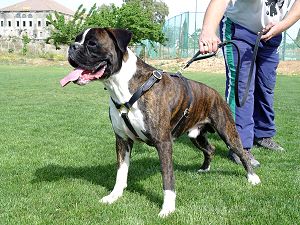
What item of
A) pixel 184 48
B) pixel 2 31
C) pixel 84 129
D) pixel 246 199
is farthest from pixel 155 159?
pixel 2 31

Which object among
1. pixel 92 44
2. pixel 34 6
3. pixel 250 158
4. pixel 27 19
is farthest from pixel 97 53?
pixel 34 6

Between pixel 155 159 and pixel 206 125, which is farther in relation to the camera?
pixel 155 159

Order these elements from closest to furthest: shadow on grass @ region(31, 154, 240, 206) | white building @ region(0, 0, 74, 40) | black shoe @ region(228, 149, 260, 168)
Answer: shadow on grass @ region(31, 154, 240, 206) → black shoe @ region(228, 149, 260, 168) → white building @ region(0, 0, 74, 40)

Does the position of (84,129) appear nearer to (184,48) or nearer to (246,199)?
(246,199)

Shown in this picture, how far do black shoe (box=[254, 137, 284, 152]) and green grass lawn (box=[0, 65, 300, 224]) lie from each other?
0.67 feet

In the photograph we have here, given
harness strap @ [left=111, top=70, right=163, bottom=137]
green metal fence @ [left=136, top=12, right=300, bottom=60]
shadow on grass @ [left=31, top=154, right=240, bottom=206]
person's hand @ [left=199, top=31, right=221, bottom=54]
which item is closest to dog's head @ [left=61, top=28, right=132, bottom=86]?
harness strap @ [left=111, top=70, right=163, bottom=137]

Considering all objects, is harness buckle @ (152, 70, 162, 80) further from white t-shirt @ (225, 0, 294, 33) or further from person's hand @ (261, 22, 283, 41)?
white t-shirt @ (225, 0, 294, 33)

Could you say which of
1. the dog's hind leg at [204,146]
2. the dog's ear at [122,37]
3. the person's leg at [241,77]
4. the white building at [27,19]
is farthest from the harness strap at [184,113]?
the white building at [27,19]

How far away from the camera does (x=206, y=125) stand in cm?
560

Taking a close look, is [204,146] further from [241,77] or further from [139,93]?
[139,93]

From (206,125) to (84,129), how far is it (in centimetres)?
450

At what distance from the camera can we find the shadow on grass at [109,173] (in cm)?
541

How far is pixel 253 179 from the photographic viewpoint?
5598 millimetres

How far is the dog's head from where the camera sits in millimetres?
4281
